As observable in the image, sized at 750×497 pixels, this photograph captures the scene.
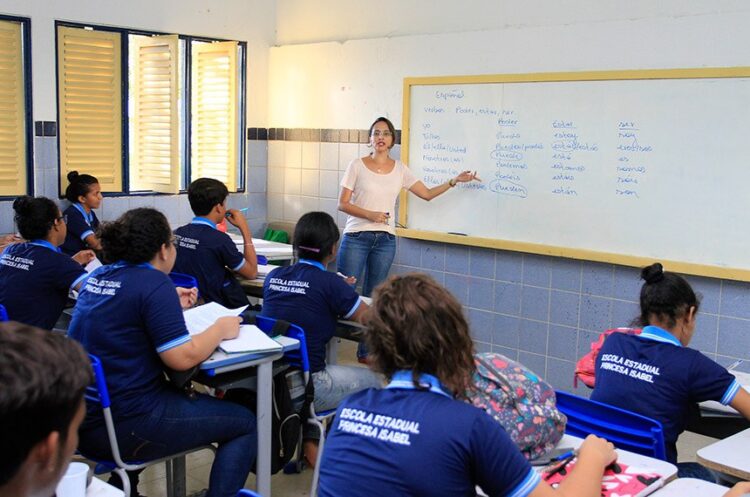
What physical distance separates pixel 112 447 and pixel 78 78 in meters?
3.95

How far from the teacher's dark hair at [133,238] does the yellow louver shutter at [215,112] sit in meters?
4.05

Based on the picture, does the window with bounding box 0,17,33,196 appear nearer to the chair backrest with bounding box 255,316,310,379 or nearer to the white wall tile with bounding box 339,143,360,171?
the white wall tile with bounding box 339,143,360,171

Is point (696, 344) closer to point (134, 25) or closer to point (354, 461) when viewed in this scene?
point (354, 461)

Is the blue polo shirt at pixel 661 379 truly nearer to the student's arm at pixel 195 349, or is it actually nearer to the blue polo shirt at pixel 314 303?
the blue polo shirt at pixel 314 303

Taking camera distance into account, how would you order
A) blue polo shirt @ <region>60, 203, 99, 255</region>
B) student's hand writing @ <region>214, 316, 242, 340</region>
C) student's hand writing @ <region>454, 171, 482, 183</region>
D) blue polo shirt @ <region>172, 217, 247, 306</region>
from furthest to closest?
student's hand writing @ <region>454, 171, 482, 183</region> → blue polo shirt @ <region>60, 203, 99, 255</region> → blue polo shirt @ <region>172, 217, 247, 306</region> → student's hand writing @ <region>214, 316, 242, 340</region>

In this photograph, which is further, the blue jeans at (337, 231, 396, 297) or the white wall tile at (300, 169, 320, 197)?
the white wall tile at (300, 169, 320, 197)

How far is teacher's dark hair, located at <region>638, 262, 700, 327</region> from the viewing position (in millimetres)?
2684

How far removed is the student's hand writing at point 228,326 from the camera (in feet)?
9.75

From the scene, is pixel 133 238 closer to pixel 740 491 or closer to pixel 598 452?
pixel 598 452

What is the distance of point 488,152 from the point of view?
5.54 metres

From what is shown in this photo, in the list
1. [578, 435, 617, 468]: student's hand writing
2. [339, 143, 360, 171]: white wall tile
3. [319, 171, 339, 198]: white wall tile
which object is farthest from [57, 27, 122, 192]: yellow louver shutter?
[578, 435, 617, 468]: student's hand writing

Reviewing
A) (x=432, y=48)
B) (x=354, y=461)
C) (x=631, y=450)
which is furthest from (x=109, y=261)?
(x=432, y=48)

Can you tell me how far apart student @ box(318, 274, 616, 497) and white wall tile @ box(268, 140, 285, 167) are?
17.8 ft

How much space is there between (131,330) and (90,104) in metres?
3.78
